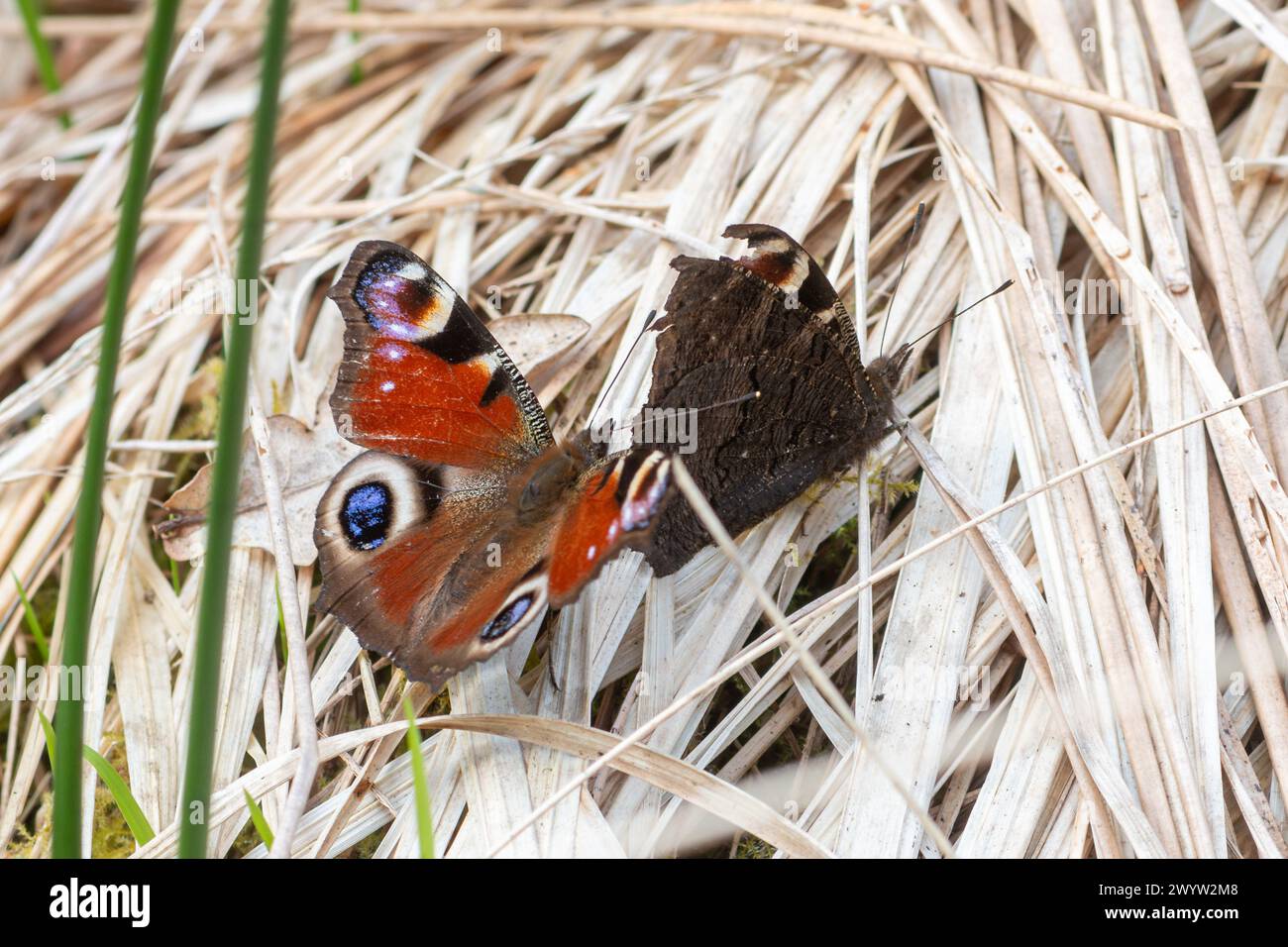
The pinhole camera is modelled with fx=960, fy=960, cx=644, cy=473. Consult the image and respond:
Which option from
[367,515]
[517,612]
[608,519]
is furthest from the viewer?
[367,515]

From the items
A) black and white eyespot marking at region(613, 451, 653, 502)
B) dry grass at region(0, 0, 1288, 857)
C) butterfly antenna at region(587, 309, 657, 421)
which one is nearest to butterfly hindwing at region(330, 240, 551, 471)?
butterfly antenna at region(587, 309, 657, 421)

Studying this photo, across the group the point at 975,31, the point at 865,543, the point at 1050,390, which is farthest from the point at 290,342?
the point at 975,31

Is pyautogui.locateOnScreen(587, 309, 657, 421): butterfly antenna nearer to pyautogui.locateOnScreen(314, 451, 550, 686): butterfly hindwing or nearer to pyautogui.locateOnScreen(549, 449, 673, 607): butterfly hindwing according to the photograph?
pyautogui.locateOnScreen(314, 451, 550, 686): butterfly hindwing

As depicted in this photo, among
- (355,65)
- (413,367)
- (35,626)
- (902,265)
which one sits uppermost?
(355,65)

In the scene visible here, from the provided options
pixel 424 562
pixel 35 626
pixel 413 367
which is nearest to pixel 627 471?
pixel 424 562

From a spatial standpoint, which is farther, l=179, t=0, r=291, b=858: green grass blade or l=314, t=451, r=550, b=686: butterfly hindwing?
l=314, t=451, r=550, b=686: butterfly hindwing

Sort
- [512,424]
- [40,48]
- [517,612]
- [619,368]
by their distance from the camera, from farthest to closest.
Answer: [40,48] → [619,368] → [512,424] → [517,612]

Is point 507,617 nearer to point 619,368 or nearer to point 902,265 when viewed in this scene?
point 619,368
